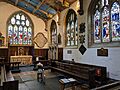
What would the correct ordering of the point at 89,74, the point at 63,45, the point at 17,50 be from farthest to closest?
1. the point at 17,50
2. the point at 63,45
3. the point at 89,74

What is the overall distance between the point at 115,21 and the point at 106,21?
449mm

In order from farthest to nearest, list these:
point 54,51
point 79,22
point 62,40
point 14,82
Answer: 1. point 54,51
2. point 62,40
3. point 79,22
4. point 14,82

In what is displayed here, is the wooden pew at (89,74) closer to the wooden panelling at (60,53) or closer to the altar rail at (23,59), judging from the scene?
the wooden panelling at (60,53)

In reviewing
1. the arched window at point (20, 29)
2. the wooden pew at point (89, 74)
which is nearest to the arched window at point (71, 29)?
the wooden pew at point (89, 74)

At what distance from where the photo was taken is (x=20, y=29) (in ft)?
40.3

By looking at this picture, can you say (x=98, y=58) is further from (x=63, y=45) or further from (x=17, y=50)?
(x=17, y=50)

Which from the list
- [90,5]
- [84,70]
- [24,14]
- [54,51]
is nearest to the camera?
[84,70]

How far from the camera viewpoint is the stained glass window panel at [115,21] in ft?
17.6

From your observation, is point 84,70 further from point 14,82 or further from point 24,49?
point 24,49

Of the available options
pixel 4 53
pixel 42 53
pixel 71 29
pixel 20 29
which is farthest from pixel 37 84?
pixel 20 29

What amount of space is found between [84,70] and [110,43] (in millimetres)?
1394

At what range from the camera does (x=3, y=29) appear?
11.5 m

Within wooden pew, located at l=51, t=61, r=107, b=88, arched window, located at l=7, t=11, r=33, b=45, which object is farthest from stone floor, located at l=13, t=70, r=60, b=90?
arched window, located at l=7, t=11, r=33, b=45

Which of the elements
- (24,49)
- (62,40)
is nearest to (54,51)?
(62,40)
